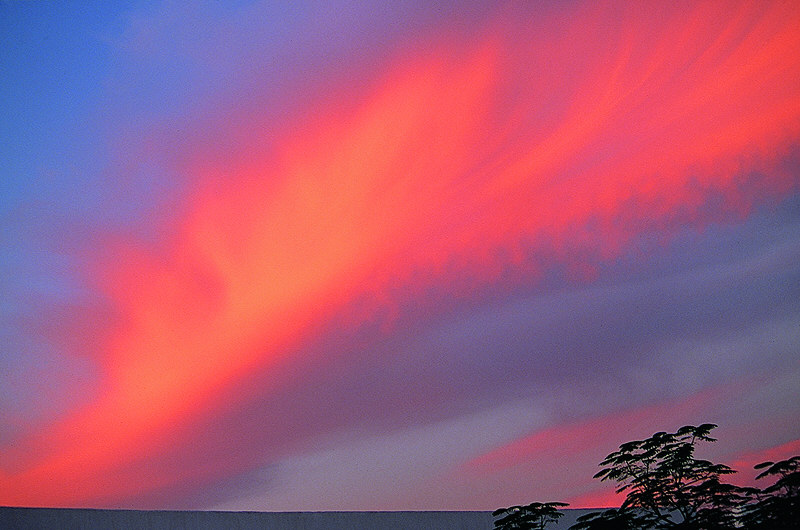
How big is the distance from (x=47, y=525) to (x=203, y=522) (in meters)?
3.65

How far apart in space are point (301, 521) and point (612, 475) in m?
7.81

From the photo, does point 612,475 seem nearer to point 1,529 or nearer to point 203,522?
point 203,522

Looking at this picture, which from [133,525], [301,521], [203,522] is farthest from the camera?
[301,521]

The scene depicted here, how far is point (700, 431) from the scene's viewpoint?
1836 cm

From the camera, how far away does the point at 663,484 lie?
62.7 feet

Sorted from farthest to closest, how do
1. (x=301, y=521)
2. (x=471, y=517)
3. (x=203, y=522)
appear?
(x=471, y=517) → (x=301, y=521) → (x=203, y=522)

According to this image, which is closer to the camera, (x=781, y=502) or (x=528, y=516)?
(x=781, y=502)

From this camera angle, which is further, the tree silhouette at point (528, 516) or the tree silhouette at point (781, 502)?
the tree silhouette at point (528, 516)

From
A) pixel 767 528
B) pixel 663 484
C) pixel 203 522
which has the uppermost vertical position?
pixel 203 522

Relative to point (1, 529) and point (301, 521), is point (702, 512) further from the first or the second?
point (1, 529)

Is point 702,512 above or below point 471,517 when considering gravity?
below

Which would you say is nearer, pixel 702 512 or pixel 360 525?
pixel 702 512

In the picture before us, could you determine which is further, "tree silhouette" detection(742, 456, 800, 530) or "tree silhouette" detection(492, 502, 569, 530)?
"tree silhouette" detection(492, 502, 569, 530)

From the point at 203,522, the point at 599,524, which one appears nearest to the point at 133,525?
the point at 203,522
